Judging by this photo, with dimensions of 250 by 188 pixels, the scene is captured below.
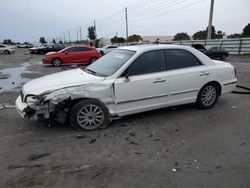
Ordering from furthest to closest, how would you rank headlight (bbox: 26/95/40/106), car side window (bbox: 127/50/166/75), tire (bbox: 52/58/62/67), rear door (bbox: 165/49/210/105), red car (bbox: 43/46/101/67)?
red car (bbox: 43/46/101/67) < tire (bbox: 52/58/62/67) < rear door (bbox: 165/49/210/105) < car side window (bbox: 127/50/166/75) < headlight (bbox: 26/95/40/106)

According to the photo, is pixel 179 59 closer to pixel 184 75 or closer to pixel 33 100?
pixel 184 75

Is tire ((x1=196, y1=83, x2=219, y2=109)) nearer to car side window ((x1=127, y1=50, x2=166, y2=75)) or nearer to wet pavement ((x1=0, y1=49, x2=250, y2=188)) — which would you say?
wet pavement ((x1=0, y1=49, x2=250, y2=188))

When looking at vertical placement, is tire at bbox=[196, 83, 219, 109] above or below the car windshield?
below

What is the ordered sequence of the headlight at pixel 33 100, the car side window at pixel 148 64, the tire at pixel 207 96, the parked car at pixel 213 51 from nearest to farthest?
the headlight at pixel 33 100 → the car side window at pixel 148 64 → the tire at pixel 207 96 → the parked car at pixel 213 51

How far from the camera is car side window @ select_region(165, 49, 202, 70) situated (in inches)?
200

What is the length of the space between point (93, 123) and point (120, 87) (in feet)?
2.84

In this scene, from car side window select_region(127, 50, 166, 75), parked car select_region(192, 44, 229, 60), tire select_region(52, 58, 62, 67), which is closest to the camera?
car side window select_region(127, 50, 166, 75)

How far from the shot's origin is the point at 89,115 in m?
4.44

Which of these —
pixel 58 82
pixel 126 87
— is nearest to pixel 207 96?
pixel 126 87

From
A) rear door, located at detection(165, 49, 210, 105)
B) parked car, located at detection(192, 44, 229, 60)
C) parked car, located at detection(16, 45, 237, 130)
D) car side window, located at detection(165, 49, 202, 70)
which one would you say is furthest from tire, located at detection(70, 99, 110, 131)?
parked car, located at detection(192, 44, 229, 60)

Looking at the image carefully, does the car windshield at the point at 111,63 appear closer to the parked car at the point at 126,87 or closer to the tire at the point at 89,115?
the parked car at the point at 126,87

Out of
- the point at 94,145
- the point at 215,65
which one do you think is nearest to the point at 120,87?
the point at 94,145

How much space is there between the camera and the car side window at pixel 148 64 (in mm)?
4684

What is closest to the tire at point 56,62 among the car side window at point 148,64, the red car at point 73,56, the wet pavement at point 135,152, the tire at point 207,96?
the red car at point 73,56
